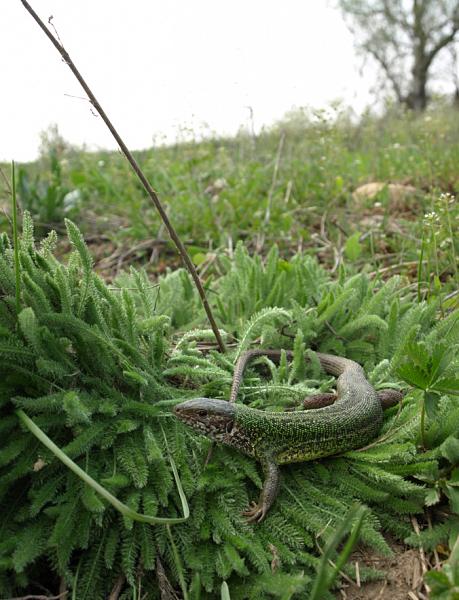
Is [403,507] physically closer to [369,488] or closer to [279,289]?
[369,488]

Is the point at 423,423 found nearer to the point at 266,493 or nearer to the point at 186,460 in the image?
the point at 266,493

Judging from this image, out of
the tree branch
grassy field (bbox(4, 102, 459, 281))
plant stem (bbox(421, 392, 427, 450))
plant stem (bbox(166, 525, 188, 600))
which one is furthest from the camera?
the tree branch

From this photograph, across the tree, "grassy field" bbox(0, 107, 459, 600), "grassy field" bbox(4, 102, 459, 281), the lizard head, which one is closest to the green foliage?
"grassy field" bbox(0, 107, 459, 600)

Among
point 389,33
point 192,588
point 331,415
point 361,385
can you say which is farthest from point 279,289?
point 389,33

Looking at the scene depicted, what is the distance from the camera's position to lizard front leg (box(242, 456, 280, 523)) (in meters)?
2.33

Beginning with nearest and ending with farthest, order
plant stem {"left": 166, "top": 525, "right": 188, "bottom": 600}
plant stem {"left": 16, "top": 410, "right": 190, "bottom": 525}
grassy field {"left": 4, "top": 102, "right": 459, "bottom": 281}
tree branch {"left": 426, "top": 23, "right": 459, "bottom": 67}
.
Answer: plant stem {"left": 16, "top": 410, "right": 190, "bottom": 525} → plant stem {"left": 166, "top": 525, "right": 188, "bottom": 600} → grassy field {"left": 4, "top": 102, "right": 459, "bottom": 281} → tree branch {"left": 426, "top": 23, "right": 459, "bottom": 67}

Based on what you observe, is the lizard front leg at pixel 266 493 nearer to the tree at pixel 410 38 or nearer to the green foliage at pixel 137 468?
the green foliage at pixel 137 468

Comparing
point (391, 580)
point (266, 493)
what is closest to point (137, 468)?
point (266, 493)

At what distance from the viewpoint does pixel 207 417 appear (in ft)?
7.94

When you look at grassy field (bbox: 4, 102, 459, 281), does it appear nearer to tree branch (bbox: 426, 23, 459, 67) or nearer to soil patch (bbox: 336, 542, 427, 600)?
soil patch (bbox: 336, 542, 427, 600)

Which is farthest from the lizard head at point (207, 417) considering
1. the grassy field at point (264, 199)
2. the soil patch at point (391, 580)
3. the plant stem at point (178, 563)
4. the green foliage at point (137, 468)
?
the grassy field at point (264, 199)

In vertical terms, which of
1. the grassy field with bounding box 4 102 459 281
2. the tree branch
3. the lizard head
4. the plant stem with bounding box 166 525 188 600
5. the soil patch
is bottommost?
the soil patch

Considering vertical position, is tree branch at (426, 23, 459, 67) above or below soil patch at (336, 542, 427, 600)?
above

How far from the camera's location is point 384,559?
2318 mm
